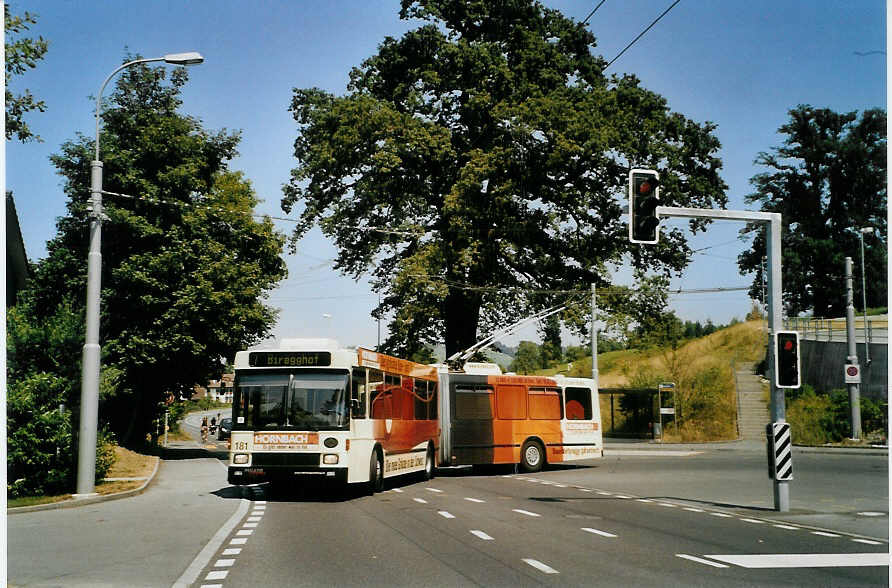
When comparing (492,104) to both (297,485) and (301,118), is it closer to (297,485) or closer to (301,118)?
(301,118)

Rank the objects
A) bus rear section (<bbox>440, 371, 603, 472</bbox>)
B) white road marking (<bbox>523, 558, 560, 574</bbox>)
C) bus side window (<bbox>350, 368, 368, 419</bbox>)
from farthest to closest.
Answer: bus rear section (<bbox>440, 371, 603, 472</bbox>)
bus side window (<bbox>350, 368, 368, 419</bbox>)
white road marking (<bbox>523, 558, 560, 574</bbox>)

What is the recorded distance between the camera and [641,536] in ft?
41.8

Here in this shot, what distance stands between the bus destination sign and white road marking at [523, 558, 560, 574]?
29.8ft

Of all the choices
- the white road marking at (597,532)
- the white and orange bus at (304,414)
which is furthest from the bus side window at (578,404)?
the white road marking at (597,532)

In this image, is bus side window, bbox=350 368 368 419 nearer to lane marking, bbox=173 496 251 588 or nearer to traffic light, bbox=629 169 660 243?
lane marking, bbox=173 496 251 588

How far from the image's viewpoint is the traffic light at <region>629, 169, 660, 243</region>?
1530 centimetres

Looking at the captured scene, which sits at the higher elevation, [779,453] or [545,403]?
[545,403]

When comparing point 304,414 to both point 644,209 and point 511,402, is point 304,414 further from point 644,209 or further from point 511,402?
point 511,402

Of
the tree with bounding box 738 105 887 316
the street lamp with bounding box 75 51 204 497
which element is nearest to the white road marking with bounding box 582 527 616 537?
the street lamp with bounding box 75 51 204 497

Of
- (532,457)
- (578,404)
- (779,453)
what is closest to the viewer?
(779,453)

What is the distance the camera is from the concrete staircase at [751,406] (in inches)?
1980

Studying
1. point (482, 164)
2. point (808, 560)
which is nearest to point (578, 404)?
point (482, 164)

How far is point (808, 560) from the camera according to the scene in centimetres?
1060

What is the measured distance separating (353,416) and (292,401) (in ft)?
4.01
